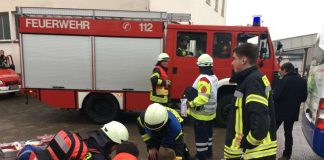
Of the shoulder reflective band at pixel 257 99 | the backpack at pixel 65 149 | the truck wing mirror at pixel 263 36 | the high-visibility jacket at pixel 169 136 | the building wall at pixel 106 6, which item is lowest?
the high-visibility jacket at pixel 169 136

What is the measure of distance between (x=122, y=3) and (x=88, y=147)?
10.2 metres

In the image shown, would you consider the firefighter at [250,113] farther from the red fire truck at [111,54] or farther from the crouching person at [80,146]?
the red fire truck at [111,54]

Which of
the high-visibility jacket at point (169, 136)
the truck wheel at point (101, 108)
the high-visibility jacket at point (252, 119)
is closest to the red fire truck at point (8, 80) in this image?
the truck wheel at point (101, 108)

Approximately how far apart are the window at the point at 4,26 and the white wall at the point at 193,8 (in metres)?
7.14

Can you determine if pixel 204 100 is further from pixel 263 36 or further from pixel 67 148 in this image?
pixel 263 36

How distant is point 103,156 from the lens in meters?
2.67

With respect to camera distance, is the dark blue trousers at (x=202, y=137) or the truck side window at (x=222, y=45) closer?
the dark blue trousers at (x=202, y=137)

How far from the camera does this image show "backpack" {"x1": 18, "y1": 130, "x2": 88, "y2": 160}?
7.98ft

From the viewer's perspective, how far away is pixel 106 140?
2.79 m

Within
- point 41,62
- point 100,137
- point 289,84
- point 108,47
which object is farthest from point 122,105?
point 100,137

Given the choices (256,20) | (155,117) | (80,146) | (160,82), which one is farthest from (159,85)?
(80,146)

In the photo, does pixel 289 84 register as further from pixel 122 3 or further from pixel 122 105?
pixel 122 3

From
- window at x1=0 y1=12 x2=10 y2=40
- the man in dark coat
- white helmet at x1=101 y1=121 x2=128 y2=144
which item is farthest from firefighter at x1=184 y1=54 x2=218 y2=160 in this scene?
window at x1=0 y1=12 x2=10 y2=40

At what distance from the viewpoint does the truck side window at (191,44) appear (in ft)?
24.6
